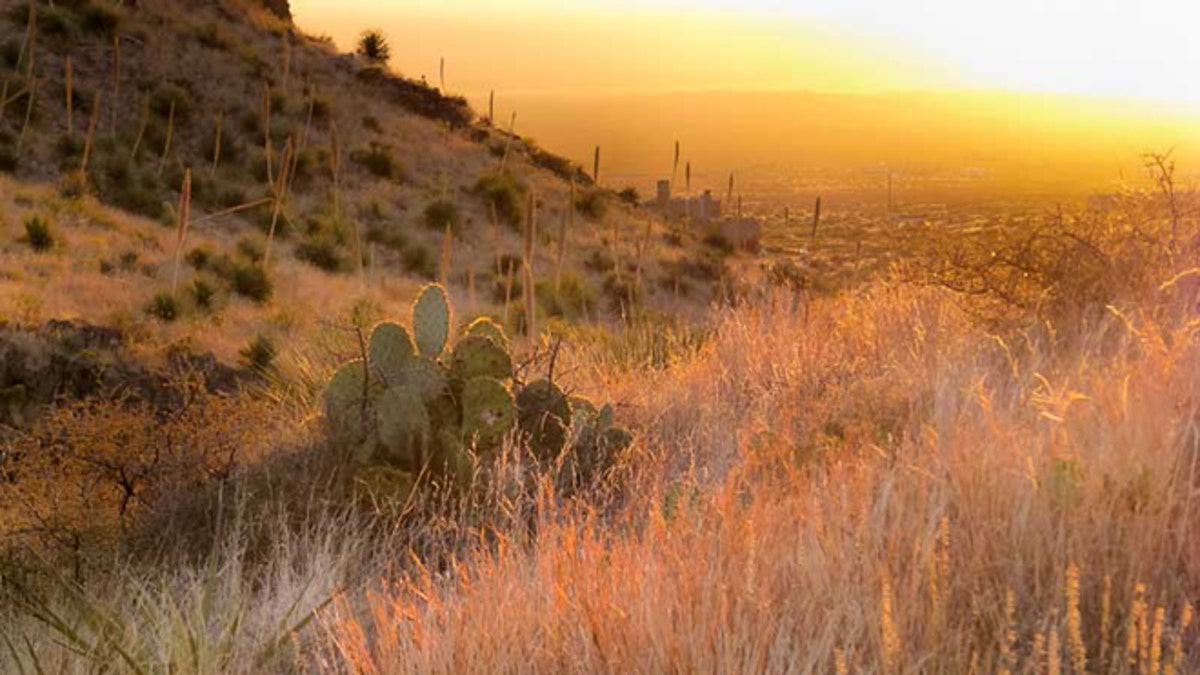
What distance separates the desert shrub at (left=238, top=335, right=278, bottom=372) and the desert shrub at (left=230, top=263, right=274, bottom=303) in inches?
125

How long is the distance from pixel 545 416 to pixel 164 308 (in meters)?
7.76

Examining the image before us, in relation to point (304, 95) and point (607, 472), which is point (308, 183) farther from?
point (607, 472)

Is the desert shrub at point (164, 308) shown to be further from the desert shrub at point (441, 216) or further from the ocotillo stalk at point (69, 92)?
the desert shrub at point (441, 216)

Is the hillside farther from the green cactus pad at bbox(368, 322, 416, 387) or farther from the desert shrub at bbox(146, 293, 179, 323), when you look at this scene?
the green cactus pad at bbox(368, 322, 416, 387)

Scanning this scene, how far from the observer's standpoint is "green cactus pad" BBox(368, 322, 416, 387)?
20.6 feet

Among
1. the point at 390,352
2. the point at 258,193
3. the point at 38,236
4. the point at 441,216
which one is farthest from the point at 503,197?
the point at 390,352

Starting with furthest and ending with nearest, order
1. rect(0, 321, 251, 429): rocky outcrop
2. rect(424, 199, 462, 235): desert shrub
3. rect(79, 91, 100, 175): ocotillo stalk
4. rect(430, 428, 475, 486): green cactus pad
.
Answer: rect(424, 199, 462, 235): desert shrub < rect(79, 91, 100, 175): ocotillo stalk < rect(0, 321, 251, 429): rocky outcrop < rect(430, 428, 475, 486): green cactus pad

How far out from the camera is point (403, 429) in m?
5.95

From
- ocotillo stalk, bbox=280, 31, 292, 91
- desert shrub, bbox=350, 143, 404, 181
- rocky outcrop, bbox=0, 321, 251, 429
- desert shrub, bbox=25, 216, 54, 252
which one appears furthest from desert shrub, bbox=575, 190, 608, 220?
rocky outcrop, bbox=0, 321, 251, 429

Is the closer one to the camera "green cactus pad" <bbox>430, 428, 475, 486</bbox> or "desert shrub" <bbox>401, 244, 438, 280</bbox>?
"green cactus pad" <bbox>430, 428, 475, 486</bbox>

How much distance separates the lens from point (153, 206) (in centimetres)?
1914

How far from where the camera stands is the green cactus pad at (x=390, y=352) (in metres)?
6.28

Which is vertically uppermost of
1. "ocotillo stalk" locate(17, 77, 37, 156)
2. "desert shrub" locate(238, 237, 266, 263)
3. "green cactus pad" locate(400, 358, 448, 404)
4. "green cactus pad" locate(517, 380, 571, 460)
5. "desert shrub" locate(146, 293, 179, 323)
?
"ocotillo stalk" locate(17, 77, 37, 156)

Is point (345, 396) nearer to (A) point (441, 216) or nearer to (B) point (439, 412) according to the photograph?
(B) point (439, 412)
